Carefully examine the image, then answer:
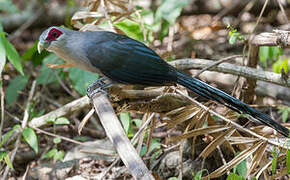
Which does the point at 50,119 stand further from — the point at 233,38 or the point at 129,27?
the point at 233,38

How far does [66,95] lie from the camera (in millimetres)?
5570

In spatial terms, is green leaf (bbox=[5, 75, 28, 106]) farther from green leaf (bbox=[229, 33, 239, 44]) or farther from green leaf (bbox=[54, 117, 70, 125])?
green leaf (bbox=[229, 33, 239, 44])

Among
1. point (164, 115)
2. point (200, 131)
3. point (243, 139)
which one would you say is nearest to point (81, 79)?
point (164, 115)

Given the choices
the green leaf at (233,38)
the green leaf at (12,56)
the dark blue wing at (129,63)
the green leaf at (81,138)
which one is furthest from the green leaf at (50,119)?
the green leaf at (233,38)

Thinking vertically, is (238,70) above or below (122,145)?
below

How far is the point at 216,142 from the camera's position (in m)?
2.90

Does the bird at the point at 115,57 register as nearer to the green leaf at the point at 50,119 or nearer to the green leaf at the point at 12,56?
the green leaf at the point at 12,56

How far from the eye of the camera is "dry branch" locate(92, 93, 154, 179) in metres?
1.84

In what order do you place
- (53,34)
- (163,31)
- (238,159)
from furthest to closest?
(163,31), (53,34), (238,159)

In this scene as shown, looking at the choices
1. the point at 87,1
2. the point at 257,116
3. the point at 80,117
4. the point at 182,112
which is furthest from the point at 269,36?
the point at 80,117

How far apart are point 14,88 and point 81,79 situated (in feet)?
4.78

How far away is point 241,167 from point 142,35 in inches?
76.0

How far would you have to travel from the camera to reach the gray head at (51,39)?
3248 millimetres

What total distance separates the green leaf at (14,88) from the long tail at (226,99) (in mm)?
2835
